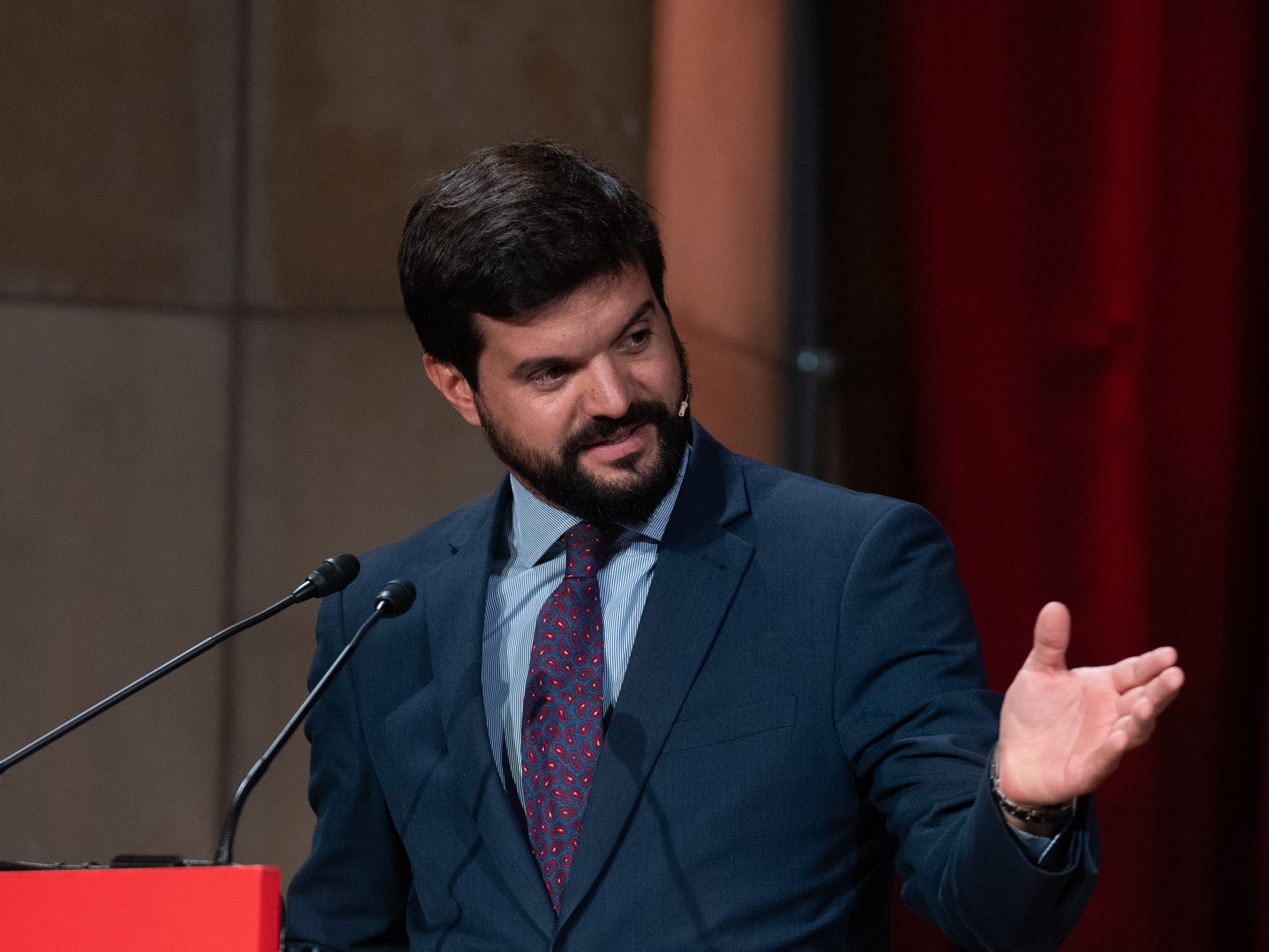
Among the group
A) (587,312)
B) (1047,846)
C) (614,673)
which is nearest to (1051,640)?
(1047,846)

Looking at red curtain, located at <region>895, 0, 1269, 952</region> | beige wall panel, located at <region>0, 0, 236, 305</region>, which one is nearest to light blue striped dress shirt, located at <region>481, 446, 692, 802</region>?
red curtain, located at <region>895, 0, 1269, 952</region>

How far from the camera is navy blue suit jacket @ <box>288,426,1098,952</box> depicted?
1.42 meters

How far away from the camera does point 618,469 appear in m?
1.60

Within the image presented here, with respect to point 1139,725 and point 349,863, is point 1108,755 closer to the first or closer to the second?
point 1139,725

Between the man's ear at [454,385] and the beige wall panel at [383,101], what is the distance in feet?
3.66

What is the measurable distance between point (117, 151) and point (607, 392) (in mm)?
1786

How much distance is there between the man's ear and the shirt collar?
0.11m

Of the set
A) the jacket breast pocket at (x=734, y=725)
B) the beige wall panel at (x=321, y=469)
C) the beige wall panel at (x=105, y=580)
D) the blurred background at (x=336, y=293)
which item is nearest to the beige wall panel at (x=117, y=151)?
the blurred background at (x=336, y=293)

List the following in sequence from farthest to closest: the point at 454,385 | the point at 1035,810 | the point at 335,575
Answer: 1. the point at 454,385
2. the point at 335,575
3. the point at 1035,810

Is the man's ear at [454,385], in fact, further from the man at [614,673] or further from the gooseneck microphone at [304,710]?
the gooseneck microphone at [304,710]

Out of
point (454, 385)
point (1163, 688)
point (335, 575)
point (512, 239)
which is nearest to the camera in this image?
point (1163, 688)

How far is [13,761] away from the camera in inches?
48.9

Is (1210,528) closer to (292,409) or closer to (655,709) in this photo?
(655,709)

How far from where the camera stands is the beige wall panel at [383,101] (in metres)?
2.88
